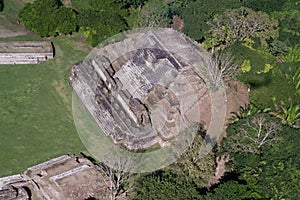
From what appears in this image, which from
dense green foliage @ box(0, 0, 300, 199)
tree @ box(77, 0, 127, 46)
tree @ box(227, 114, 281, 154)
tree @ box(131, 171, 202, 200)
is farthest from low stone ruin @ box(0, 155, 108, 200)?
tree @ box(77, 0, 127, 46)

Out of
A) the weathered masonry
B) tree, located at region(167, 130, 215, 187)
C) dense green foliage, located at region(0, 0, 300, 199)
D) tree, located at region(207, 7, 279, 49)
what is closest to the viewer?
dense green foliage, located at region(0, 0, 300, 199)

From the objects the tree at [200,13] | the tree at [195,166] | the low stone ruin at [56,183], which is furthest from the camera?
the tree at [200,13]

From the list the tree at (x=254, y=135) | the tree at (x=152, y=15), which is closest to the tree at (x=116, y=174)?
the tree at (x=254, y=135)

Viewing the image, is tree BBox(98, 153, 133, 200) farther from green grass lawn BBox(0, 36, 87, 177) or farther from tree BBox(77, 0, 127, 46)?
tree BBox(77, 0, 127, 46)

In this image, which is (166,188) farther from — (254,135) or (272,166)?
(254,135)

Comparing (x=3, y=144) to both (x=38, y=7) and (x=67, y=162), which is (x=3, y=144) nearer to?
(x=67, y=162)

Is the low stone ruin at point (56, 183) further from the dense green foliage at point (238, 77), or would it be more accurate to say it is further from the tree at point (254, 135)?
the tree at point (254, 135)
